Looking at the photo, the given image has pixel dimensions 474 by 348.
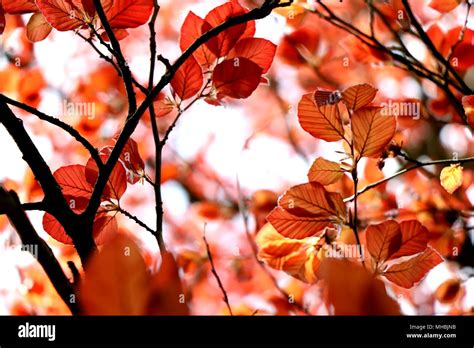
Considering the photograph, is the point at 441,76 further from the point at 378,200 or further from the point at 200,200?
the point at 200,200

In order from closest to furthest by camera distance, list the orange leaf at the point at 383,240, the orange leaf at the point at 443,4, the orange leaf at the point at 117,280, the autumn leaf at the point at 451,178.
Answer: the orange leaf at the point at 117,280 → the orange leaf at the point at 383,240 → the autumn leaf at the point at 451,178 → the orange leaf at the point at 443,4

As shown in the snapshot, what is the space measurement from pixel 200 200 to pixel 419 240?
76.9 inches

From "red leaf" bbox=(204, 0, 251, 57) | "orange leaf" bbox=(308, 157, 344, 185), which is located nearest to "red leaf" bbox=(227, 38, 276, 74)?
"red leaf" bbox=(204, 0, 251, 57)

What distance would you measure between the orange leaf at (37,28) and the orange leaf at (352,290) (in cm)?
44

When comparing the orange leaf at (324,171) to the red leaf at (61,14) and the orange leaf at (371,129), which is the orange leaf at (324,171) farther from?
the red leaf at (61,14)

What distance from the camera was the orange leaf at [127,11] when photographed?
526 millimetres

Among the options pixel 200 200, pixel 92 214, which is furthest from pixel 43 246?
pixel 200 200

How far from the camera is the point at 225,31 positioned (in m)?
0.55

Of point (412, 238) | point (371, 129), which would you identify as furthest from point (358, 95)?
point (412, 238)

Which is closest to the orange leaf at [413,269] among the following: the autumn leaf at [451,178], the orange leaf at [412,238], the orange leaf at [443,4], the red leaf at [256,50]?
the orange leaf at [412,238]

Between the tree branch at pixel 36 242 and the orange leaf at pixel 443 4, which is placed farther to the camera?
the orange leaf at pixel 443 4

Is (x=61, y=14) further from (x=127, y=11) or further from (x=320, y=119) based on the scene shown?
(x=320, y=119)

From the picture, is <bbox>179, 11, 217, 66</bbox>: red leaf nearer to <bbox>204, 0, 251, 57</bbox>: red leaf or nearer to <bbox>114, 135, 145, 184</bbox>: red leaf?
<bbox>204, 0, 251, 57</bbox>: red leaf
